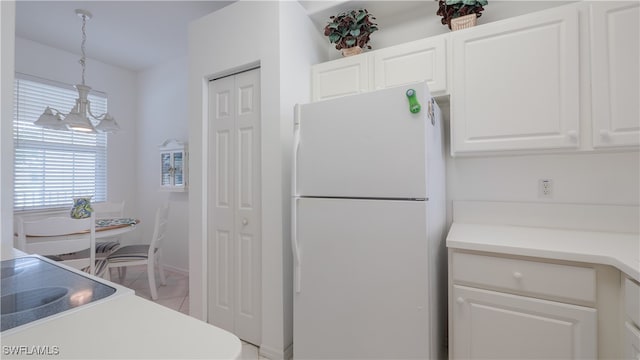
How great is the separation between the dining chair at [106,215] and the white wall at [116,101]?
0.30m

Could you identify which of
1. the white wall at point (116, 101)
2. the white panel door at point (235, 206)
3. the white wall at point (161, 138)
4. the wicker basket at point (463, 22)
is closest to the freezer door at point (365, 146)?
the white panel door at point (235, 206)

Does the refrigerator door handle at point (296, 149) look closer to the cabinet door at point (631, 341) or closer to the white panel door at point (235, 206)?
the white panel door at point (235, 206)

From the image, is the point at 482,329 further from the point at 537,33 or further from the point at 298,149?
the point at 537,33

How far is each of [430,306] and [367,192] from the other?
609 millimetres

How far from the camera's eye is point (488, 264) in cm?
136

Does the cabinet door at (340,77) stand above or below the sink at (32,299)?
above

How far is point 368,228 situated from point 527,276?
0.73 metres

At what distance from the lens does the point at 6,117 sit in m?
1.50

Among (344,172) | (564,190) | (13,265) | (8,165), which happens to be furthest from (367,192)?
(8,165)

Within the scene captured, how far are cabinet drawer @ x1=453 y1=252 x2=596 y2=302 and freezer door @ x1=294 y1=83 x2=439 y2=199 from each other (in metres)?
0.44

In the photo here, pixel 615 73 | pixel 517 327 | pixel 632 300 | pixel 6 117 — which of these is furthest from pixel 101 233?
pixel 615 73

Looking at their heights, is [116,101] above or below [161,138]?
above

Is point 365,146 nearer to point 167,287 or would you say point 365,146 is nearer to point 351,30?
point 351,30

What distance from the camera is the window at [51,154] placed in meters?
3.15
